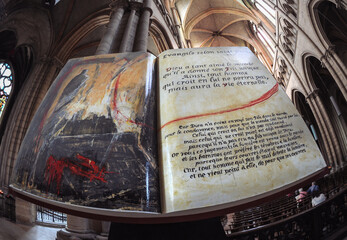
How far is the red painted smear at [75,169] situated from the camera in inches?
23.9

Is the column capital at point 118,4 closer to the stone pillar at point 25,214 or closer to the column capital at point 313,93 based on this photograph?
the stone pillar at point 25,214

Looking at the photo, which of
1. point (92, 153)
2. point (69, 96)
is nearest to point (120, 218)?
point (92, 153)

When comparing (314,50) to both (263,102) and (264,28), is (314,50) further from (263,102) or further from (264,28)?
(263,102)

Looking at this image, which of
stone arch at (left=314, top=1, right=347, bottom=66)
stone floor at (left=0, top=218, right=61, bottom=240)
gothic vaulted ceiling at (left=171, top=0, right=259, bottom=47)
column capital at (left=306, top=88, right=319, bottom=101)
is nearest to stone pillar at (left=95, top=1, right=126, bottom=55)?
stone floor at (left=0, top=218, right=61, bottom=240)

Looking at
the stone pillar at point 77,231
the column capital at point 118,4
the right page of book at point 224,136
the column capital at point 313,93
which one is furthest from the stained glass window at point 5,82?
the column capital at point 313,93

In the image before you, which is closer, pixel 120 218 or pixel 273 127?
pixel 120 218

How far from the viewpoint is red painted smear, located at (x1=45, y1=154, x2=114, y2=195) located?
61cm

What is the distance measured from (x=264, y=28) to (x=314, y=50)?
6.20 m

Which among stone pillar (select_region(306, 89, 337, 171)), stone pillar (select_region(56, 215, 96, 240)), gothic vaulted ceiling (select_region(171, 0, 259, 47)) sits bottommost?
stone pillar (select_region(56, 215, 96, 240))

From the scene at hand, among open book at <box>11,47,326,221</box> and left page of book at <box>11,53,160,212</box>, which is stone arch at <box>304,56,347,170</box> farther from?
left page of book at <box>11,53,160,212</box>

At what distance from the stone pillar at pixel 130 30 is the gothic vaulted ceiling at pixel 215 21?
10758mm

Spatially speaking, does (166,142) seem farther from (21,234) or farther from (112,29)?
(21,234)

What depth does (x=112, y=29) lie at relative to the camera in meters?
4.17

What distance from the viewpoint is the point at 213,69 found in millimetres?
836
